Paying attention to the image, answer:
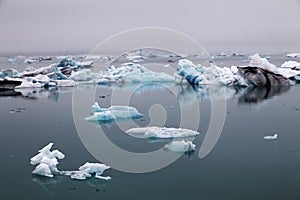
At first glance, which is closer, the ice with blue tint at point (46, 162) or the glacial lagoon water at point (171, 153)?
the glacial lagoon water at point (171, 153)

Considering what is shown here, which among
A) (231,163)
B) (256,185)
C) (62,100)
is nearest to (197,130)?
(231,163)

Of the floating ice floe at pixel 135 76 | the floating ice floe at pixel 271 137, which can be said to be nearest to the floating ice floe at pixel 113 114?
the floating ice floe at pixel 271 137

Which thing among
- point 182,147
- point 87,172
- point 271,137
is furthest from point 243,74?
point 87,172

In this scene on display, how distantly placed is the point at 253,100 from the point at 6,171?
408 centimetres

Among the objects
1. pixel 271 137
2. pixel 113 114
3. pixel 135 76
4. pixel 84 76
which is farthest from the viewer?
pixel 84 76

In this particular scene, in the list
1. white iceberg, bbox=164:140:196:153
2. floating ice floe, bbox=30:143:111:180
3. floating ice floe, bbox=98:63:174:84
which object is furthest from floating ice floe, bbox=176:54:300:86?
floating ice floe, bbox=30:143:111:180

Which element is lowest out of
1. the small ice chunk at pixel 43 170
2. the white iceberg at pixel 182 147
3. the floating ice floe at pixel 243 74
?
the small ice chunk at pixel 43 170

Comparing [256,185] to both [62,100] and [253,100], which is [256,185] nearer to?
[253,100]

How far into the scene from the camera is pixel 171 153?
3113 millimetres

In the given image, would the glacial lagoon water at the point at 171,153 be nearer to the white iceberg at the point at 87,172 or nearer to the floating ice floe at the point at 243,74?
the white iceberg at the point at 87,172

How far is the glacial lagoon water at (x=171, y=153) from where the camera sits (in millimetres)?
2369

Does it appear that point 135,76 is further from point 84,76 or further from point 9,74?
point 9,74

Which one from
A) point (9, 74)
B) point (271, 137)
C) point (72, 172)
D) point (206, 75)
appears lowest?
point (72, 172)

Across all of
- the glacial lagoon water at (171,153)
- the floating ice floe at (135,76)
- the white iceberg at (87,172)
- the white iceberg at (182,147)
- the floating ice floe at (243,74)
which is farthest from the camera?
the floating ice floe at (135,76)
